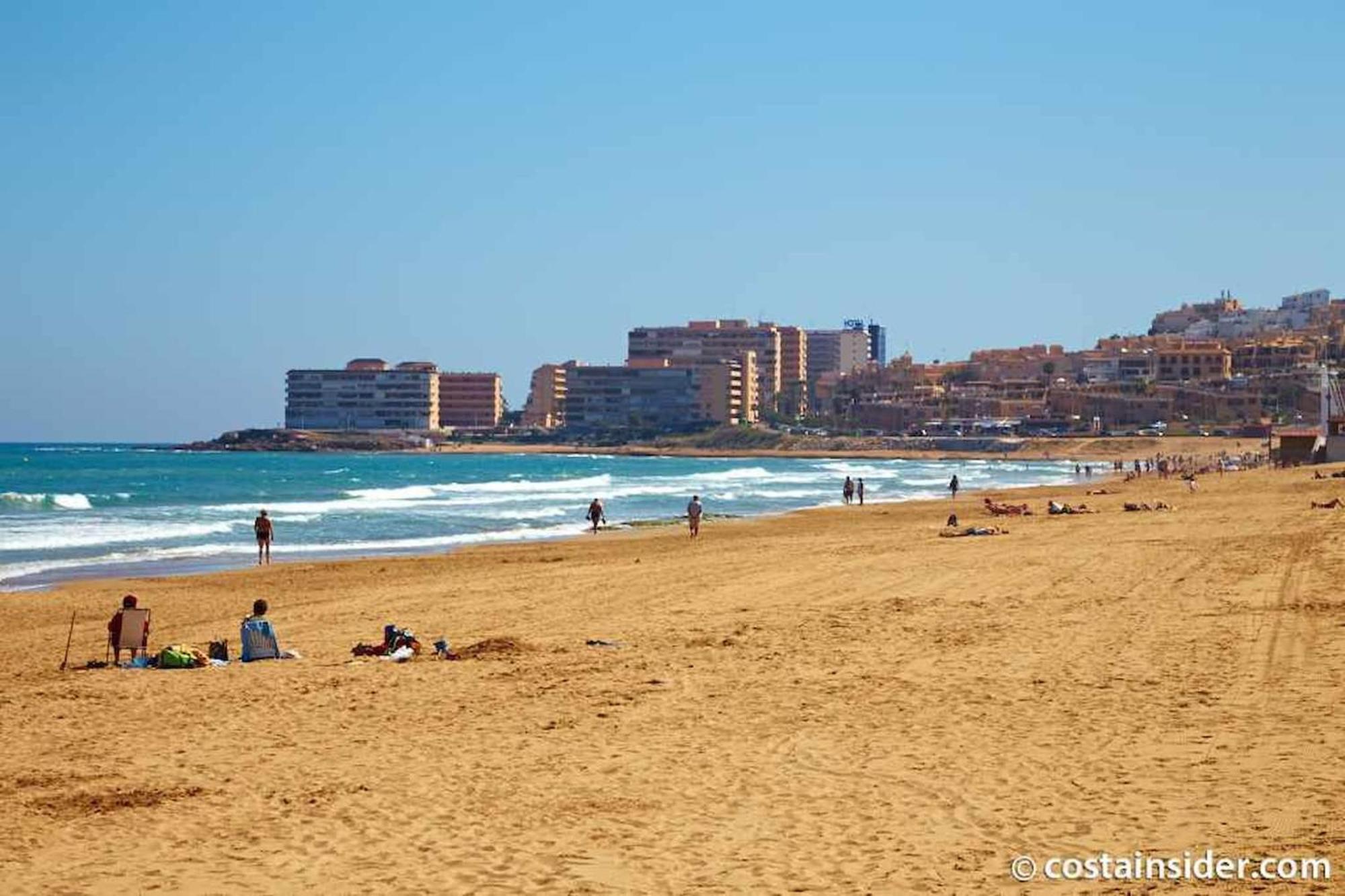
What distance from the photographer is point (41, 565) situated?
26.5 metres

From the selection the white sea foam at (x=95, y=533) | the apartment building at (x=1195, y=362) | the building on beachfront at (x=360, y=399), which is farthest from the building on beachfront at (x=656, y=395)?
the white sea foam at (x=95, y=533)

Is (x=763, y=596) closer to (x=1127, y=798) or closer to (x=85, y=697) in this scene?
(x=85, y=697)

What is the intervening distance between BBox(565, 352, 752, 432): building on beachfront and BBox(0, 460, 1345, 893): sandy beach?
152 meters

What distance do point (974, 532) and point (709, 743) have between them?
18575mm

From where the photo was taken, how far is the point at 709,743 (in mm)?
8969

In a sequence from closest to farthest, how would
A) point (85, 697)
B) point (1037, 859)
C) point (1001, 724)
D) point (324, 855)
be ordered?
point (1037, 859) → point (324, 855) → point (1001, 724) → point (85, 697)

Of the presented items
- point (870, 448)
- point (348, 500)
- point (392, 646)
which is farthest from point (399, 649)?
point (870, 448)

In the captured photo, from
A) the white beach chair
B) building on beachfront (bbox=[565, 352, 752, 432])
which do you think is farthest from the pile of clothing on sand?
building on beachfront (bbox=[565, 352, 752, 432])

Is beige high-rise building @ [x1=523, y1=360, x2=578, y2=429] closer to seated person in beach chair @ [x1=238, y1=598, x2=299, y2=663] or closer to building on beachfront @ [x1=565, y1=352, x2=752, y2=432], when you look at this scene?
building on beachfront @ [x1=565, y1=352, x2=752, y2=432]

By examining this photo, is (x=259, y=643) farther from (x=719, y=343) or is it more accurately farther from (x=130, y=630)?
(x=719, y=343)

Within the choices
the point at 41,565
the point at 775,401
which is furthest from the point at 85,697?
the point at 775,401

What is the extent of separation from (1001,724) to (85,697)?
6766mm

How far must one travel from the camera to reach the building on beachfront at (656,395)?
170m

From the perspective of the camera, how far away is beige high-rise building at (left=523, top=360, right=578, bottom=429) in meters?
189
